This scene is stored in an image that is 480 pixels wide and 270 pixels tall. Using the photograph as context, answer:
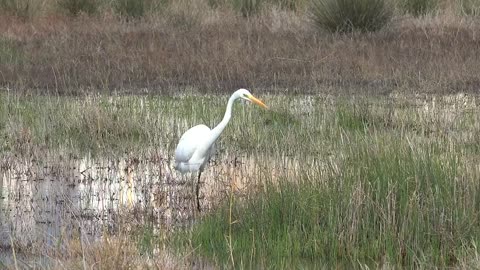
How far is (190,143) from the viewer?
24.1 feet

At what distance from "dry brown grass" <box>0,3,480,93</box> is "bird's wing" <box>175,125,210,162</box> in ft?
15.7

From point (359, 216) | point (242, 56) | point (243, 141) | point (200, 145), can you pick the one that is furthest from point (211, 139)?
point (242, 56)

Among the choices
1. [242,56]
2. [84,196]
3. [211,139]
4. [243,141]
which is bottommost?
[84,196]

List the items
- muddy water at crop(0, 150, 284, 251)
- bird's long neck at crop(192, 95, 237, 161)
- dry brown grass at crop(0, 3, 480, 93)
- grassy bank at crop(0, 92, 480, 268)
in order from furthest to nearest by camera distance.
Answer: dry brown grass at crop(0, 3, 480, 93) < bird's long neck at crop(192, 95, 237, 161) < muddy water at crop(0, 150, 284, 251) < grassy bank at crop(0, 92, 480, 268)

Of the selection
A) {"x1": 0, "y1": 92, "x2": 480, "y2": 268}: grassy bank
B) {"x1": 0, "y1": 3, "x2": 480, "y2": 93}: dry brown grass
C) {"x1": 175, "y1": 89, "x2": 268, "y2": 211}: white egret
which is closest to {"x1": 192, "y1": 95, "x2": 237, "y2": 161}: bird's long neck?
{"x1": 175, "y1": 89, "x2": 268, "y2": 211}: white egret

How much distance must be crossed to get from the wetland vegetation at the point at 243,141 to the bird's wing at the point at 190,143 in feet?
0.79

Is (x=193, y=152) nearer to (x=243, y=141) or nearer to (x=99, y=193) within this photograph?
(x=99, y=193)

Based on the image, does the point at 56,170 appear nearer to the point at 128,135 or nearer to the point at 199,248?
the point at 128,135

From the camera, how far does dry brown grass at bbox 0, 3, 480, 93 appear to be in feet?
42.5

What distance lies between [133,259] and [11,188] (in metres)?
2.87

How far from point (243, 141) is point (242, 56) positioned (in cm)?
585

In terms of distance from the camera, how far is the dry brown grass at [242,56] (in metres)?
12.9

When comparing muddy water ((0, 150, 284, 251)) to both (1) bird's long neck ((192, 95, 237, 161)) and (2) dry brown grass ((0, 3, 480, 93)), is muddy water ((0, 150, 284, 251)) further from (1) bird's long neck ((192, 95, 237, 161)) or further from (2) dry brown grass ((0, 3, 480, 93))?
(2) dry brown grass ((0, 3, 480, 93))

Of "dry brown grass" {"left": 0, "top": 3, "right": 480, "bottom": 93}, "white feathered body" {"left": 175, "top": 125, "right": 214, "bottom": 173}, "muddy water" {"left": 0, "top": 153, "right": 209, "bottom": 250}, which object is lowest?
"muddy water" {"left": 0, "top": 153, "right": 209, "bottom": 250}
